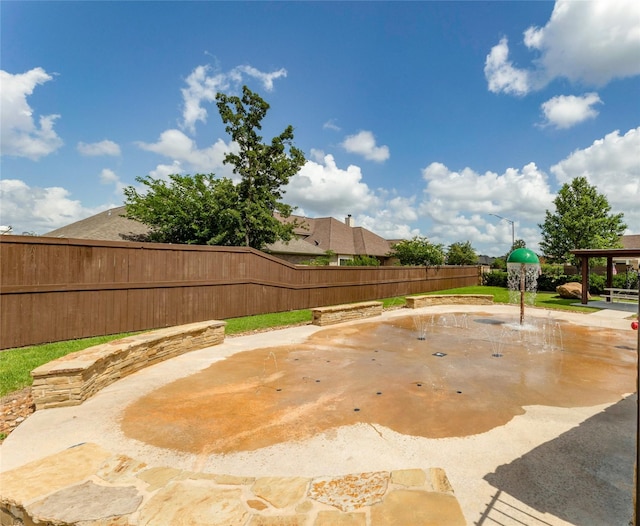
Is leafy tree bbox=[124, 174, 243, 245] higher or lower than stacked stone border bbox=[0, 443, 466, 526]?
higher

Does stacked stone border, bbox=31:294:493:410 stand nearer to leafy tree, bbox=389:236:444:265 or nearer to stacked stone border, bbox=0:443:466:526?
stacked stone border, bbox=0:443:466:526

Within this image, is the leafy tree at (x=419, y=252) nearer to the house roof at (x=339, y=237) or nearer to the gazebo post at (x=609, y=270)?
the house roof at (x=339, y=237)

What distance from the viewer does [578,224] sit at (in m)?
27.9

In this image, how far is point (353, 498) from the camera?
2.77 metres

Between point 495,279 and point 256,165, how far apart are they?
72.0 ft

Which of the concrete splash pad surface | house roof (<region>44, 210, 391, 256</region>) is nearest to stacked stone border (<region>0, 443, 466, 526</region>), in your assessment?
the concrete splash pad surface

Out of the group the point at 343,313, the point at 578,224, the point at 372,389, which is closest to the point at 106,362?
the point at 372,389

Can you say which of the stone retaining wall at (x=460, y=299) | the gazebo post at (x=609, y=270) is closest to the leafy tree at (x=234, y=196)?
the stone retaining wall at (x=460, y=299)

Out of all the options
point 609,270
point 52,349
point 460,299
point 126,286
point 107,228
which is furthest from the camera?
point 609,270

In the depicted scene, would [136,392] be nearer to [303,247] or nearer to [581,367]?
[581,367]

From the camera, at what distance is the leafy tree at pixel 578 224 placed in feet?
92.0

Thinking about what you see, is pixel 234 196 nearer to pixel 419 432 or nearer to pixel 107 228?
pixel 107 228

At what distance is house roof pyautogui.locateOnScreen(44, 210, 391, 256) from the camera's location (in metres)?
18.5

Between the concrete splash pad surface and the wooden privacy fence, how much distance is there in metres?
3.09
